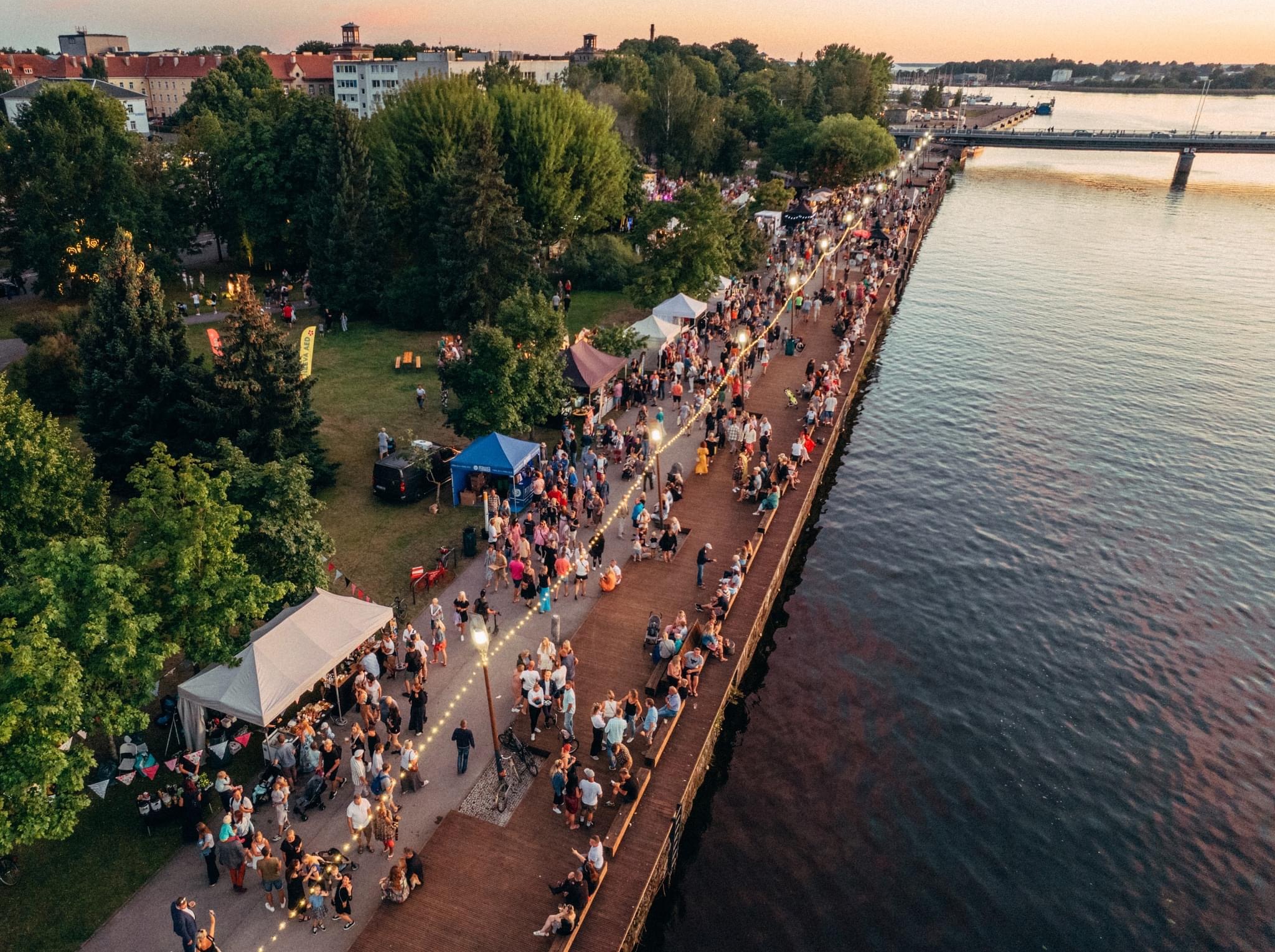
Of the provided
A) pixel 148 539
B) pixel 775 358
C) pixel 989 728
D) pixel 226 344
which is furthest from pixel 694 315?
pixel 148 539

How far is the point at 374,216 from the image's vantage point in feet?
143

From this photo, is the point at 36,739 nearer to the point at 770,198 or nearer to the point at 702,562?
the point at 702,562

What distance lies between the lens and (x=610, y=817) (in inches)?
571

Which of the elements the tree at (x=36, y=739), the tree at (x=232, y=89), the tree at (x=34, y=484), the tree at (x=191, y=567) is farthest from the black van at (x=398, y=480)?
the tree at (x=232, y=89)

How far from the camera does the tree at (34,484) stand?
15.0 m

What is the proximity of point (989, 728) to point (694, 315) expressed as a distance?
23520 millimetres

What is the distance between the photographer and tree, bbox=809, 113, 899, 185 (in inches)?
3000

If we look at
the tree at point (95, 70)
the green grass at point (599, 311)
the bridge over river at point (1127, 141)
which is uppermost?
the tree at point (95, 70)

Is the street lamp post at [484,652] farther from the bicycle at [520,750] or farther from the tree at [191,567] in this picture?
the tree at [191,567]

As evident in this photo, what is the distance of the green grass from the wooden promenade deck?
Answer: 20954 mm

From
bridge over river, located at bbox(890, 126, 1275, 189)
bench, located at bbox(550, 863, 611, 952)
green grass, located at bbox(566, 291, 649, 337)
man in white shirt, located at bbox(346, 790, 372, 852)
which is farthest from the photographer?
bridge over river, located at bbox(890, 126, 1275, 189)

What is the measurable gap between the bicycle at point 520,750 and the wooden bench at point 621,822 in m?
1.87

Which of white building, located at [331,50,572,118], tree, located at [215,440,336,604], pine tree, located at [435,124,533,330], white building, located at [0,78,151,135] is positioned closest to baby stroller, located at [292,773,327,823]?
tree, located at [215,440,336,604]

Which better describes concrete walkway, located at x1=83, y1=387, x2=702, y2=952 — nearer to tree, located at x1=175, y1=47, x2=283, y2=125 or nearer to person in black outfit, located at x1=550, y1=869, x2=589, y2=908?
person in black outfit, located at x1=550, y1=869, x2=589, y2=908
